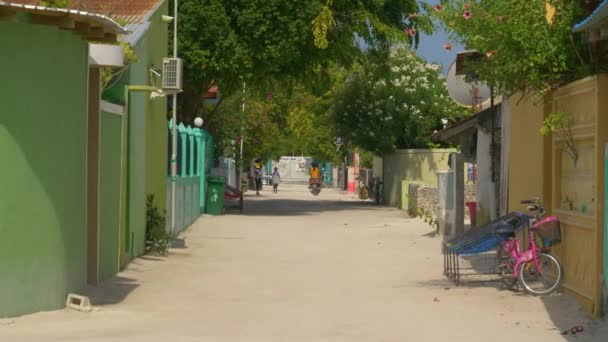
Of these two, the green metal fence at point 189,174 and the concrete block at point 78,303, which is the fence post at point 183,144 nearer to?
the green metal fence at point 189,174

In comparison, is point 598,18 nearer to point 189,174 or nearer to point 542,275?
point 542,275

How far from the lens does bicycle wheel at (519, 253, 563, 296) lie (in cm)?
1382

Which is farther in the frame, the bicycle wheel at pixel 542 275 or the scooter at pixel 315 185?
the scooter at pixel 315 185

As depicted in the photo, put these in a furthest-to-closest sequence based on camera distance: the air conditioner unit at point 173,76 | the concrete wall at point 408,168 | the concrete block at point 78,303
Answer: the concrete wall at point 408,168, the air conditioner unit at point 173,76, the concrete block at point 78,303

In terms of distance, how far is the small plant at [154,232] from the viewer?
20.6 meters

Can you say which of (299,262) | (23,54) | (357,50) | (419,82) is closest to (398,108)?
(419,82)

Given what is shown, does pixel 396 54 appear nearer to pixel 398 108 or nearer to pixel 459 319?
pixel 398 108

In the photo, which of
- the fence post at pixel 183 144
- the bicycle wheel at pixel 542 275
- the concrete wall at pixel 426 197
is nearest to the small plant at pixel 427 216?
the concrete wall at pixel 426 197

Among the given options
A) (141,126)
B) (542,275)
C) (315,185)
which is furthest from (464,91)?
(315,185)

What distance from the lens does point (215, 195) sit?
36125 mm

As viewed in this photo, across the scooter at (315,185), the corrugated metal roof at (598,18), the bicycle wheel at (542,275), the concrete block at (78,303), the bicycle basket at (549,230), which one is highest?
the corrugated metal roof at (598,18)

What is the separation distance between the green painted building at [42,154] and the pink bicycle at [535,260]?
5435 millimetres

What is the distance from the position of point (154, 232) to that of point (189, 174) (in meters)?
10.0

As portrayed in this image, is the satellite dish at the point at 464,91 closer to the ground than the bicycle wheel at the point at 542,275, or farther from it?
farther from it
